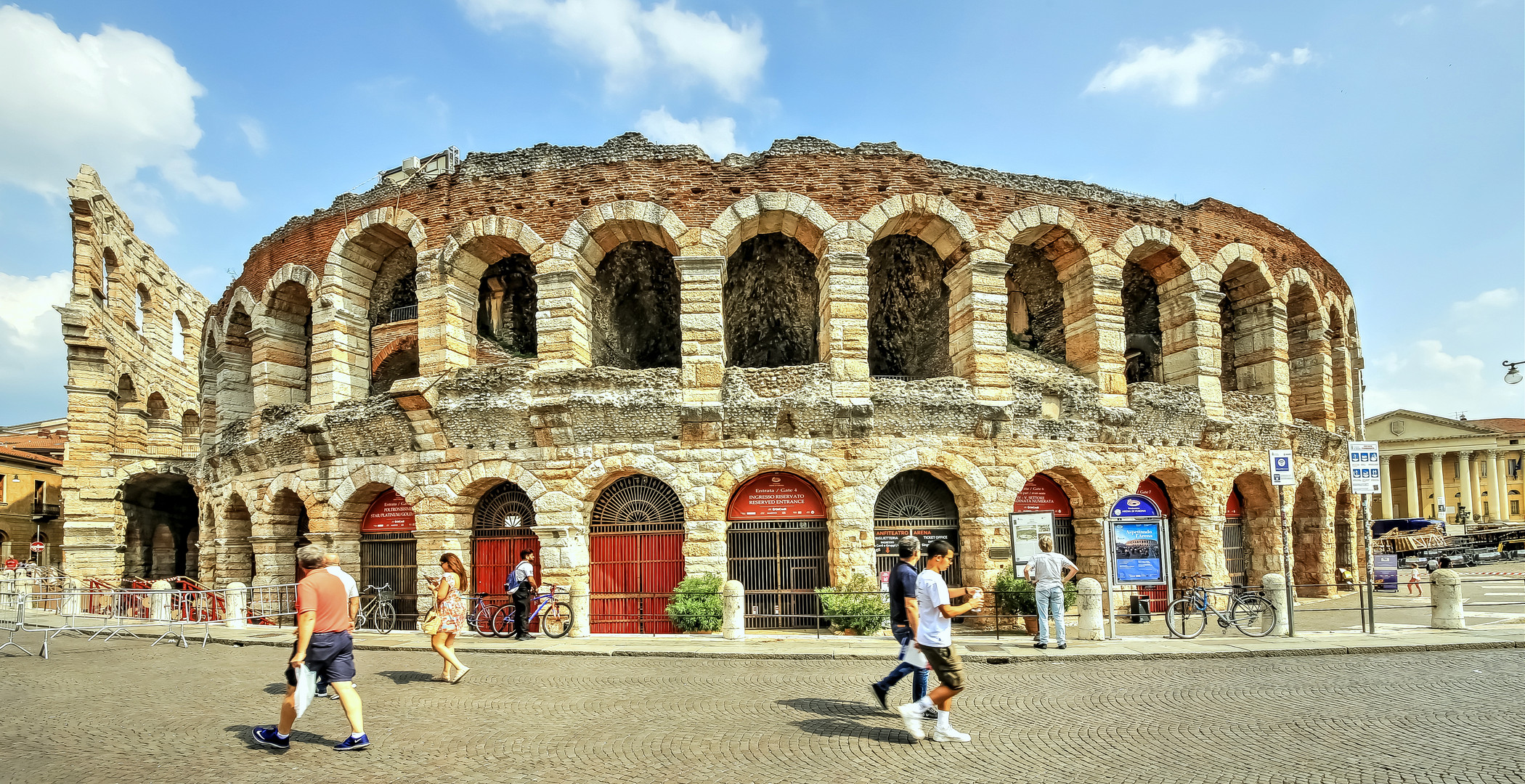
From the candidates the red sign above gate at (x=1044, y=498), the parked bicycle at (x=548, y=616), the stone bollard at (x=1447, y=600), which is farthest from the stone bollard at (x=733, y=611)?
the stone bollard at (x=1447, y=600)

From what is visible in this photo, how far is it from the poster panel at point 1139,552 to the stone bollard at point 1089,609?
138 cm

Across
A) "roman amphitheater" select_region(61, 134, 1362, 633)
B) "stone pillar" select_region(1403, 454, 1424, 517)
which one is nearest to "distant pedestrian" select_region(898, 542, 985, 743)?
"roman amphitheater" select_region(61, 134, 1362, 633)

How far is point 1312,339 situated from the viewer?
61.3 ft

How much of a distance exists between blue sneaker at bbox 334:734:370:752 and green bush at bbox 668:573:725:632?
6992 millimetres

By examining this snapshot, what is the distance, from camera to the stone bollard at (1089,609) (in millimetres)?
11312

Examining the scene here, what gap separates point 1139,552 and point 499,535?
35.2 feet

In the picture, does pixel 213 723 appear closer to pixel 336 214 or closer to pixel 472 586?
pixel 472 586

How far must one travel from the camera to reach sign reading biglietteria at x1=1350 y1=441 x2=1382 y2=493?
11.9 m

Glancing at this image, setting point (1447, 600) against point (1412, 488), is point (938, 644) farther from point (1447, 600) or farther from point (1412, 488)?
point (1412, 488)

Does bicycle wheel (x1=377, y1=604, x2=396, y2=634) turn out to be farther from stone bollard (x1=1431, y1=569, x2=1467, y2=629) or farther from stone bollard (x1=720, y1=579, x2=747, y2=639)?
stone bollard (x1=1431, y1=569, x2=1467, y2=629)

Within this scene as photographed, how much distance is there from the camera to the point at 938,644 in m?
6.07

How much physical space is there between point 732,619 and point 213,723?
21.4 ft

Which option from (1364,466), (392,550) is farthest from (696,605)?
(1364,466)

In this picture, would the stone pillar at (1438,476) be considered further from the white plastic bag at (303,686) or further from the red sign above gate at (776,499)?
the white plastic bag at (303,686)
